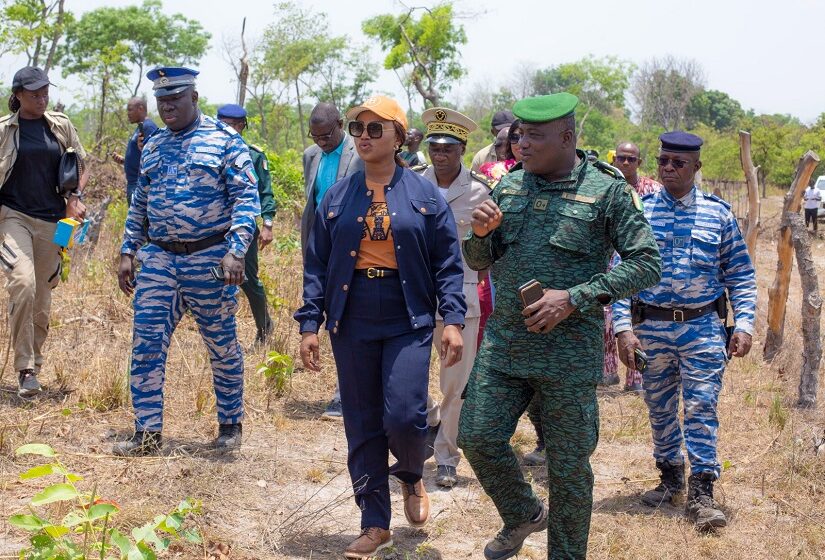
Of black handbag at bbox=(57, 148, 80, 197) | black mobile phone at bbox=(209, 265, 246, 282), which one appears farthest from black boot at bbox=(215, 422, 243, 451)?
black handbag at bbox=(57, 148, 80, 197)

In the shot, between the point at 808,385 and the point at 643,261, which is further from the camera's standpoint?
the point at 808,385

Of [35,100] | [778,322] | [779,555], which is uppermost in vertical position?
[35,100]

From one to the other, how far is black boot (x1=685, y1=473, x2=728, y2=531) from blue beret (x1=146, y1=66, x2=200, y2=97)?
3.47 m

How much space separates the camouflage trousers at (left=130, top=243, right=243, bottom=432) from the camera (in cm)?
539

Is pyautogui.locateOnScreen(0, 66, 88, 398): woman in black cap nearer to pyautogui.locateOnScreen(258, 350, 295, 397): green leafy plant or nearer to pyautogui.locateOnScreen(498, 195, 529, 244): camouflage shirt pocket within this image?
pyautogui.locateOnScreen(258, 350, 295, 397): green leafy plant

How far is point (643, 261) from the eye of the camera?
3678mm

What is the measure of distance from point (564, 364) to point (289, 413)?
11.6ft

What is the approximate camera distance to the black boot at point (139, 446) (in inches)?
212

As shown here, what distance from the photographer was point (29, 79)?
21.0 feet

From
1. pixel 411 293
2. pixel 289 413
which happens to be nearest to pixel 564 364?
pixel 411 293

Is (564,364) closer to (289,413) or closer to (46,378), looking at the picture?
(289,413)

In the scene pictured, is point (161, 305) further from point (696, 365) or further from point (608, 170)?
point (696, 365)

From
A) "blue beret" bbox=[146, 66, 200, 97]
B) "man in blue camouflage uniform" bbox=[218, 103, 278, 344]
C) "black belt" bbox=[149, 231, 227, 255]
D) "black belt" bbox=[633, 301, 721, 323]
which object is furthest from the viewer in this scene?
"man in blue camouflage uniform" bbox=[218, 103, 278, 344]

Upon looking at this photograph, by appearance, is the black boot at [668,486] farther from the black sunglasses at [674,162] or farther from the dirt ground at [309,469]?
the black sunglasses at [674,162]
